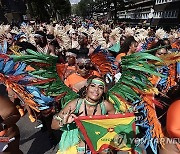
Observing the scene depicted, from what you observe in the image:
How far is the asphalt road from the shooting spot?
4.96 meters

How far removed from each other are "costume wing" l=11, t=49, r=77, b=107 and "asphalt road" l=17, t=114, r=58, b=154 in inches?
69.8

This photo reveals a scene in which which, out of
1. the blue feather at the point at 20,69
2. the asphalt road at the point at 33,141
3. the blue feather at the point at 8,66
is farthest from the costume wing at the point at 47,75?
the asphalt road at the point at 33,141

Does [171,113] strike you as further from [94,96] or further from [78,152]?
[78,152]

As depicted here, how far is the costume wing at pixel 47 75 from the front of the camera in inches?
118

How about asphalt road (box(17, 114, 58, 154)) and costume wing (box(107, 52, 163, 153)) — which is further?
asphalt road (box(17, 114, 58, 154))

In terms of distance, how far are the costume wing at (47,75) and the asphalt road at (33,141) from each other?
69.8 inches

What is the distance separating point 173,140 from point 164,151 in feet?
1.11

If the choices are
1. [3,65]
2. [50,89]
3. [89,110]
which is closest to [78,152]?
[89,110]

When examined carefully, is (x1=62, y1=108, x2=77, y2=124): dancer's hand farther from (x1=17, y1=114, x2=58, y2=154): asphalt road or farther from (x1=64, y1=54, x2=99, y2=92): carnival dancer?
(x1=17, y1=114, x2=58, y2=154): asphalt road

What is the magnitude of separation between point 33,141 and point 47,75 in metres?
2.55

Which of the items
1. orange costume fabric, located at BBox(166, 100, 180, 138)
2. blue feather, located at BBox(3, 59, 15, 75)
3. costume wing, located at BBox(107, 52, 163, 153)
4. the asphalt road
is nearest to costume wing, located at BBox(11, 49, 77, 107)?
blue feather, located at BBox(3, 59, 15, 75)

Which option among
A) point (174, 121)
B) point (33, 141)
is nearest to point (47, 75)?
point (174, 121)

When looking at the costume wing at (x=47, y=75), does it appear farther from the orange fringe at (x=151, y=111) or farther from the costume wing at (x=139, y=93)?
the orange fringe at (x=151, y=111)

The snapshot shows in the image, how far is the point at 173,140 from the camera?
2803 millimetres
